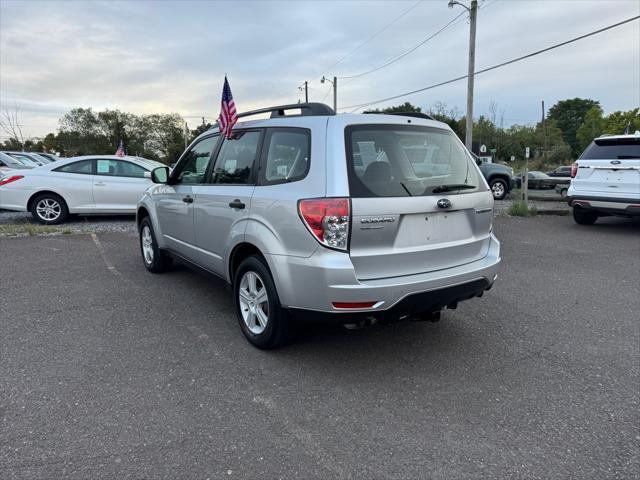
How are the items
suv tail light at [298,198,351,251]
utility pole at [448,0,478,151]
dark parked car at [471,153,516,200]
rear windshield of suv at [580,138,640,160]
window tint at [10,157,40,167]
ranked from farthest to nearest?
1. utility pole at [448,0,478,151]
2. dark parked car at [471,153,516,200]
3. window tint at [10,157,40,167]
4. rear windshield of suv at [580,138,640,160]
5. suv tail light at [298,198,351,251]

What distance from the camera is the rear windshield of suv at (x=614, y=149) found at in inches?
354

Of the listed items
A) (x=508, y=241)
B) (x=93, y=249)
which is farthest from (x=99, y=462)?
(x=508, y=241)

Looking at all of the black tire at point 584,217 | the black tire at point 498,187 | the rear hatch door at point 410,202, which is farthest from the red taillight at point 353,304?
the black tire at point 498,187

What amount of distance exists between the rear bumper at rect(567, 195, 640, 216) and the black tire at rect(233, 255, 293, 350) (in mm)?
8295

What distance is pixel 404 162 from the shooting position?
3.31m

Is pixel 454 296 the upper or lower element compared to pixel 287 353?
upper

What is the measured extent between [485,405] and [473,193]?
155 centimetres

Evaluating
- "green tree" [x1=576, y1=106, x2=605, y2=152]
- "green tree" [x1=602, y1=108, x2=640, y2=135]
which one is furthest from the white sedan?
"green tree" [x1=576, y1=106, x2=605, y2=152]

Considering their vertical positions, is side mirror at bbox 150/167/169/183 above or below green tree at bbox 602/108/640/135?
below

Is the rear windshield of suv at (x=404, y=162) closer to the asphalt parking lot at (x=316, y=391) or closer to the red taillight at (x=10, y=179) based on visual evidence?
the asphalt parking lot at (x=316, y=391)

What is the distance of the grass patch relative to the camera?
12.0 meters

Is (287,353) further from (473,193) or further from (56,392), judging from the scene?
(473,193)

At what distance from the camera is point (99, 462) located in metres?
2.39

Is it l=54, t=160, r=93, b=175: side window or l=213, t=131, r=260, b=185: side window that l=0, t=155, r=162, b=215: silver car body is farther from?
l=213, t=131, r=260, b=185: side window
